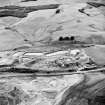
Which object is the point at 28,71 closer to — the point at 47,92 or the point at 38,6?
the point at 47,92

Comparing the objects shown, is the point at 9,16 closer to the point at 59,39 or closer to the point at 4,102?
the point at 59,39

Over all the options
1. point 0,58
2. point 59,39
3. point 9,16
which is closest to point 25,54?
point 0,58

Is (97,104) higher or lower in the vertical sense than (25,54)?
lower

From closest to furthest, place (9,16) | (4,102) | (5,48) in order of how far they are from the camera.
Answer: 1. (4,102)
2. (5,48)
3. (9,16)

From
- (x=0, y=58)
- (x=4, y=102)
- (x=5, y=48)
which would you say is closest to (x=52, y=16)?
(x=5, y=48)

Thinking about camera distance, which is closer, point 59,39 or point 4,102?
point 4,102

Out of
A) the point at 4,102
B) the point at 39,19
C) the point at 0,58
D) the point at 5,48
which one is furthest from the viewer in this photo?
the point at 39,19
